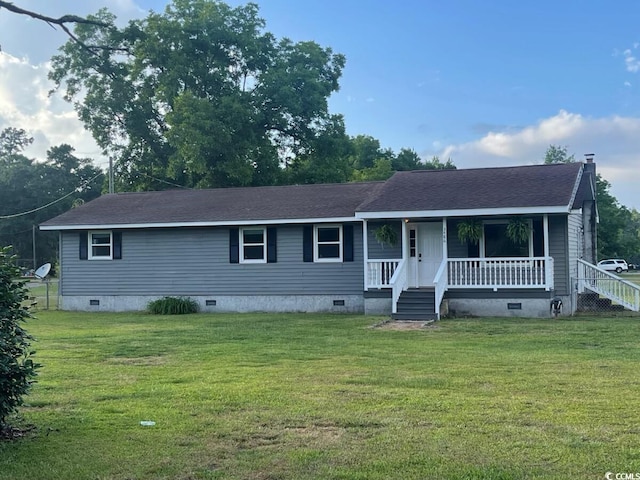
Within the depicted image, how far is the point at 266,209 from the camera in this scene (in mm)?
19703

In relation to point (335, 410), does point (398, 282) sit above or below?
above

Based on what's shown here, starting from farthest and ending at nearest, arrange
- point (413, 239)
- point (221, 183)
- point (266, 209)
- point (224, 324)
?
1. point (221, 183)
2. point (266, 209)
3. point (413, 239)
4. point (224, 324)

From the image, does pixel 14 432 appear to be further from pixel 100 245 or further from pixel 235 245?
pixel 100 245

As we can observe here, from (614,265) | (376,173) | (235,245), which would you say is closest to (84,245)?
(235,245)

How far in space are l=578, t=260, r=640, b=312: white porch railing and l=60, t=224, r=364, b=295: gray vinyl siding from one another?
645 cm

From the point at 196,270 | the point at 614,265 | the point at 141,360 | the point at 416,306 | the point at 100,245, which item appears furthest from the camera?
the point at 614,265

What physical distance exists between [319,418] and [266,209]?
46.7 feet

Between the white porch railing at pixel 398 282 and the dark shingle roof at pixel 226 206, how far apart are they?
2343 millimetres

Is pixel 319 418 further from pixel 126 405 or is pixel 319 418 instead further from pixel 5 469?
pixel 5 469

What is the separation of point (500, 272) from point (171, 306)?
9.90 metres

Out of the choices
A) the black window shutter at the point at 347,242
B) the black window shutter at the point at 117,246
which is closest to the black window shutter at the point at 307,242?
the black window shutter at the point at 347,242

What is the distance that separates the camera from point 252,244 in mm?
19656

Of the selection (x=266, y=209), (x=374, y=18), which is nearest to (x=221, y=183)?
(x=266, y=209)

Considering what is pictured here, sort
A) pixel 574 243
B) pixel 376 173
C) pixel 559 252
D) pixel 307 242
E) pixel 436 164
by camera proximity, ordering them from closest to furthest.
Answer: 1. pixel 559 252
2. pixel 574 243
3. pixel 307 242
4. pixel 376 173
5. pixel 436 164
